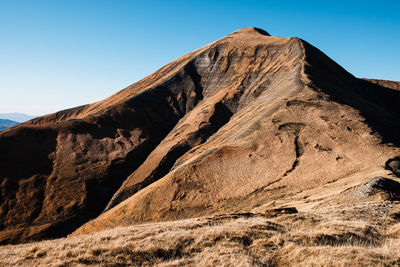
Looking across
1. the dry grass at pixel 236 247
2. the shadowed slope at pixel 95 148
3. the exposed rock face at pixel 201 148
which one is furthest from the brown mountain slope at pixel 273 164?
the dry grass at pixel 236 247

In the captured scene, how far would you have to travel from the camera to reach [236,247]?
8.67 m

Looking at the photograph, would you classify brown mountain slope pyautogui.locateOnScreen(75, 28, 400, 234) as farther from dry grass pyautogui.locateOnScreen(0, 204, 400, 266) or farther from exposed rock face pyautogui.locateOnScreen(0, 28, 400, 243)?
dry grass pyautogui.locateOnScreen(0, 204, 400, 266)

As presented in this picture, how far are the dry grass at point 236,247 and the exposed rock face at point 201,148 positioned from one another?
12.6 m

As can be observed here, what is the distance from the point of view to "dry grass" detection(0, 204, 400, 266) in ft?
24.9

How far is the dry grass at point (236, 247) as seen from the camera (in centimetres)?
759

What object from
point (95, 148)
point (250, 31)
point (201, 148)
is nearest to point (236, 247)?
point (201, 148)

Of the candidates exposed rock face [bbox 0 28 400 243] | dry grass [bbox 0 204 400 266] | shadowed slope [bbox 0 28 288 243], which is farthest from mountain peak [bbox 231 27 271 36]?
dry grass [bbox 0 204 400 266]

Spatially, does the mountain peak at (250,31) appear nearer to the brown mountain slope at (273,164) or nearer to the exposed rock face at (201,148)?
the exposed rock face at (201,148)

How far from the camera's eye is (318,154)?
1044 inches

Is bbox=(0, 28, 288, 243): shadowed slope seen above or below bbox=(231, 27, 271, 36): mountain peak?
below

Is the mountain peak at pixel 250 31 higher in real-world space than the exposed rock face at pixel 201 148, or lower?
higher

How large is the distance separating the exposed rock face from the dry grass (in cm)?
1258

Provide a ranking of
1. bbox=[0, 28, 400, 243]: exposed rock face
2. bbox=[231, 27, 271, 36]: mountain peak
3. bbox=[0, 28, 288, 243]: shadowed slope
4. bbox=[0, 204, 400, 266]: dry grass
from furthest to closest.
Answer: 1. bbox=[231, 27, 271, 36]: mountain peak
2. bbox=[0, 28, 288, 243]: shadowed slope
3. bbox=[0, 28, 400, 243]: exposed rock face
4. bbox=[0, 204, 400, 266]: dry grass

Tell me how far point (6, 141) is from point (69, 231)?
19074 mm
